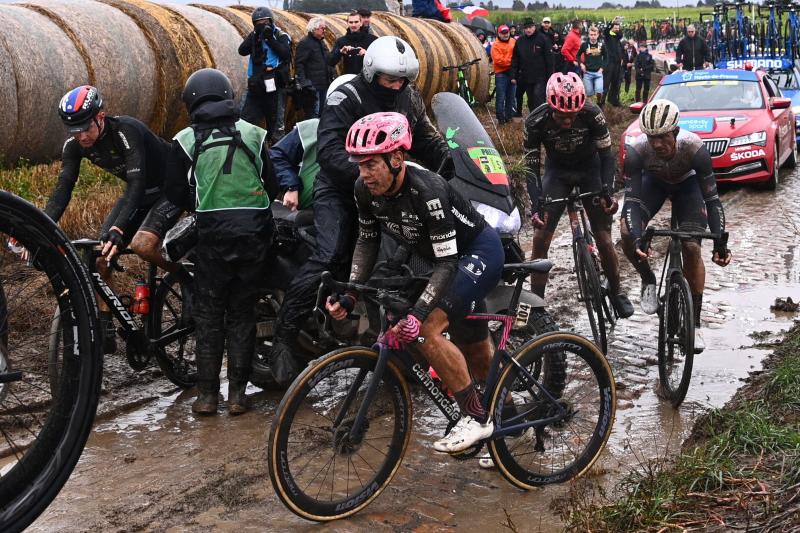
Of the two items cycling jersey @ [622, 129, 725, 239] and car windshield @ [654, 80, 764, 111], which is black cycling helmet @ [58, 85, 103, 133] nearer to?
cycling jersey @ [622, 129, 725, 239]

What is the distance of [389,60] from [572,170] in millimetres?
2679

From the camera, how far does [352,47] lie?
15.9 m

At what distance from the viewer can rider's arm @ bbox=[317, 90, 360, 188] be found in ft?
22.3

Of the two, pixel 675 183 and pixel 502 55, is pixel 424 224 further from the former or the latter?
pixel 502 55

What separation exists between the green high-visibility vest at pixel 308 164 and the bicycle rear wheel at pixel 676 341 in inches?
104

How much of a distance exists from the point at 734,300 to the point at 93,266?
5.97m

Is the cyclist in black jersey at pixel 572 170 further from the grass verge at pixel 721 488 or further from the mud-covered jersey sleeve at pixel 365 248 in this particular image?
the mud-covered jersey sleeve at pixel 365 248

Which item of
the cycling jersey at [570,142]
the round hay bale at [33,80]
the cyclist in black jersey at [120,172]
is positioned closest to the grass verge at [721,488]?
the cycling jersey at [570,142]

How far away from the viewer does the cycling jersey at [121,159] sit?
7.20 metres

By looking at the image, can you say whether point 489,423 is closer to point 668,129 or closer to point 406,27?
point 668,129

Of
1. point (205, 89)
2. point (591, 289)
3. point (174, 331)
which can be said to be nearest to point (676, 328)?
Answer: point (591, 289)

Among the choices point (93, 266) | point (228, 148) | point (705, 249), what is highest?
point (228, 148)

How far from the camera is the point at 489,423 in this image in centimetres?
551

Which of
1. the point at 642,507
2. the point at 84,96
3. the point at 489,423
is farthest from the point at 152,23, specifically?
the point at 642,507
